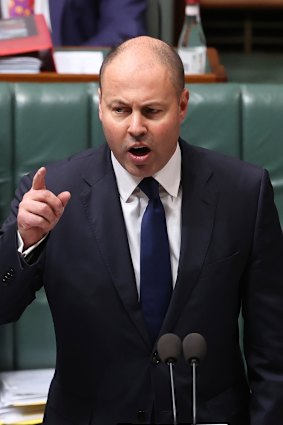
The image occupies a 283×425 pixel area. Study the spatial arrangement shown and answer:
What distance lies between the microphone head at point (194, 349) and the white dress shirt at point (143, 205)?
1.06ft

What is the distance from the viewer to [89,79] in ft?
7.66

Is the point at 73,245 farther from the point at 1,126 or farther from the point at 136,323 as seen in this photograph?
the point at 1,126

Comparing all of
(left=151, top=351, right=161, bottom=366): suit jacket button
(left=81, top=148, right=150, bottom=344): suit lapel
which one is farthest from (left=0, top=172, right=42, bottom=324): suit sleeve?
(left=151, top=351, right=161, bottom=366): suit jacket button

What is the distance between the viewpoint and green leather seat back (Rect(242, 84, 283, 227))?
2.17m

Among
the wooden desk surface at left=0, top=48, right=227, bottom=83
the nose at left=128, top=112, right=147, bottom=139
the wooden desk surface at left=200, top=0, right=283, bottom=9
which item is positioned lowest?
the wooden desk surface at left=200, top=0, right=283, bottom=9

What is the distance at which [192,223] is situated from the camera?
1595 mm

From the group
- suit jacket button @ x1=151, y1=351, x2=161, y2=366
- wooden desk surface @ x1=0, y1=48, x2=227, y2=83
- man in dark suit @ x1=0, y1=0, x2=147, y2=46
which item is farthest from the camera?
man in dark suit @ x1=0, y1=0, x2=147, y2=46

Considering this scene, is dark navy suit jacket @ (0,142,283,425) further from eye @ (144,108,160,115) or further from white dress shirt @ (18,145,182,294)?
eye @ (144,108,160,115)

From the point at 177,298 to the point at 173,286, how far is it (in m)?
0.03

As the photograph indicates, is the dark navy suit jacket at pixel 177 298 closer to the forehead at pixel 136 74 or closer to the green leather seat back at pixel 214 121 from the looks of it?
the forehead at pixel 136 74

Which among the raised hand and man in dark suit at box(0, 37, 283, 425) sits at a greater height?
the raised hand

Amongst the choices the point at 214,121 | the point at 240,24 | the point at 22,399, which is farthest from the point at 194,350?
the point at 240,24

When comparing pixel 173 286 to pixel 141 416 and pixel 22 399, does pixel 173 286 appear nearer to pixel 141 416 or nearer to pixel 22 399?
pixel 141 416

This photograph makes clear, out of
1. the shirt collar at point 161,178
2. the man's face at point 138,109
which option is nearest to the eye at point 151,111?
the man's face at point 138,109
